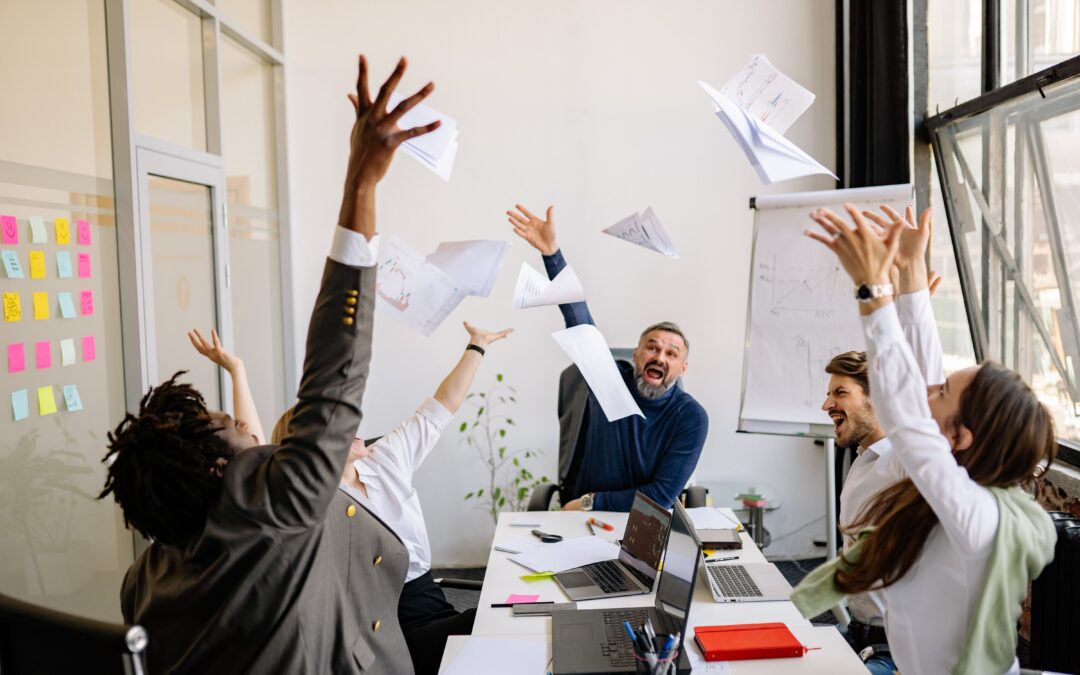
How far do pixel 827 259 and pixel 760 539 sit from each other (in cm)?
155

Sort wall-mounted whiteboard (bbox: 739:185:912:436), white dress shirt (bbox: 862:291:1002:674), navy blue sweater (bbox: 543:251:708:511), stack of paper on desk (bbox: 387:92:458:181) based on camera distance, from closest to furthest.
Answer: white dress shirt (bbox: 862:291:1002:674)
stack of paper on desk (bbox: 387:92:458:181)
navy blue sweater (bbox: 543:251:708:511)
wall-mounted whiteboard (bbox: 739:185:912:436)

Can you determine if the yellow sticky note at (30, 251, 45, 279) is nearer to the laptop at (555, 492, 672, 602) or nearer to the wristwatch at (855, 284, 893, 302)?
the laptop at (555, 492, 672, 602)

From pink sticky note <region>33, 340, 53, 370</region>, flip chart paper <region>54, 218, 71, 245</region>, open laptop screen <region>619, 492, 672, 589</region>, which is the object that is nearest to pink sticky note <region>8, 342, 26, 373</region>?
pink sticky note <region>33, 340, 53, 370</region>

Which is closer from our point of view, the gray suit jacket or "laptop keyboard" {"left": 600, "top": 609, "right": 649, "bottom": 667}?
the gray suit jacket

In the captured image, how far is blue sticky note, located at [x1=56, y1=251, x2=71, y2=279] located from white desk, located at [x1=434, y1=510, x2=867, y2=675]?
165cm

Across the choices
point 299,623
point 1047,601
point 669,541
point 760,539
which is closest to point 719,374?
point 760,539

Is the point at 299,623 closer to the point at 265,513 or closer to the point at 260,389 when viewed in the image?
the point at 265,513

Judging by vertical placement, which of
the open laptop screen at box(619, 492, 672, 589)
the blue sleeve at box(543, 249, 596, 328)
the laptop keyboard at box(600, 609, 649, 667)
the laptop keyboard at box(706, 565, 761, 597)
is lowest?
the laptop keyboard at box(706, 565, 761, 597)

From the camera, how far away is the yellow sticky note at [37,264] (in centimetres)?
246

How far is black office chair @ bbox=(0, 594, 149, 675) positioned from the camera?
39.5 inches

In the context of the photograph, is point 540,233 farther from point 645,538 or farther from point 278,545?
point 278,545

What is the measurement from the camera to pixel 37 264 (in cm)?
247

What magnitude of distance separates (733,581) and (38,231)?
236 centimetres

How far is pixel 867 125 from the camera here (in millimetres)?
4027
